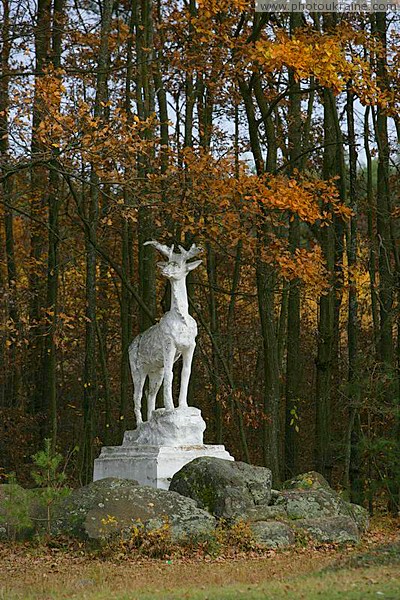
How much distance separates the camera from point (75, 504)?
1193 centimetres

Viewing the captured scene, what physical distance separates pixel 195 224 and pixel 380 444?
180 inches

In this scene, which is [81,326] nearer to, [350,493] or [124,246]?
[124,246]

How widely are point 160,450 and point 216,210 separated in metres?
→ 4.46

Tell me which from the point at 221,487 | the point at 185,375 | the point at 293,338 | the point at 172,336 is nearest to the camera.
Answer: the point at 221,487

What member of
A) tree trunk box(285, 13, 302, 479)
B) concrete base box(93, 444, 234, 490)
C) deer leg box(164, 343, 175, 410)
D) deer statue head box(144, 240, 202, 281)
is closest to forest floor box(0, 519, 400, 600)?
concrete base box(93, 444, 234, 490)

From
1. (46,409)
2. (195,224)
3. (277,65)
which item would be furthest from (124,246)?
(277,65)

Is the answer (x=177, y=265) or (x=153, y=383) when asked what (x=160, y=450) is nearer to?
(x=153, y=383)

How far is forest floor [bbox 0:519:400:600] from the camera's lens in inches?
328

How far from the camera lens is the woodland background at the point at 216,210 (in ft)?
50.3

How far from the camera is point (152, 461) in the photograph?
1296 cm

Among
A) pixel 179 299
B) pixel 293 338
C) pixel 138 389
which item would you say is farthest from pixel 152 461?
pixel 293 338

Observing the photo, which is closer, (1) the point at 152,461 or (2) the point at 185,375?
(1) the point at 152,461

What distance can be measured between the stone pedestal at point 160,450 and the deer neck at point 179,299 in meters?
1.31

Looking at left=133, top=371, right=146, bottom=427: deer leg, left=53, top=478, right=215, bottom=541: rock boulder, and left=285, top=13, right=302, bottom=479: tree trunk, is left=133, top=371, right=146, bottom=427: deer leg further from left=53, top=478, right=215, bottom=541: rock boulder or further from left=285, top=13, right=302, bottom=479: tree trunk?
left=285, top=13, right=302, bottom=479: tree trunk
